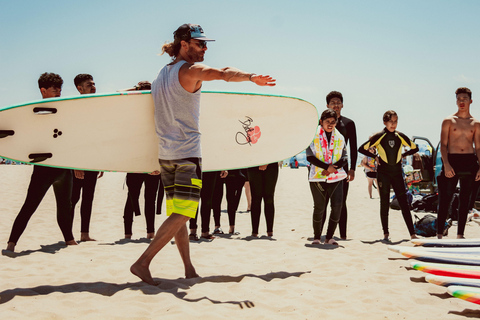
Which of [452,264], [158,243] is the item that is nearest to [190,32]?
[158,243]

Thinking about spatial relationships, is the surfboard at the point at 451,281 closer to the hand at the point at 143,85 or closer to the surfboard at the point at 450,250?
the surfboard at the point at 450,250

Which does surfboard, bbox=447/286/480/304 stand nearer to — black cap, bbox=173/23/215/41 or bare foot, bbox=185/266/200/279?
bare foot, bbox=185/266/200/279

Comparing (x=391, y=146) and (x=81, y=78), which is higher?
(x=81, y=78)

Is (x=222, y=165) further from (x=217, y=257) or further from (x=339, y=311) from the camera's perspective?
(x=339, y=311)

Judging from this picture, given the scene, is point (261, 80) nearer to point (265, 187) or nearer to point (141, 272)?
point (141, 272)

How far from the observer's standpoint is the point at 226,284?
10.9 feet

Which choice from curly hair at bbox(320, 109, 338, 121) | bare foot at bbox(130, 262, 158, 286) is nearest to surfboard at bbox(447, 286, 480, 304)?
bare foot at bbox(130, 262, 158, 286)

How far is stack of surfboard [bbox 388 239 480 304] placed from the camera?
2.88m

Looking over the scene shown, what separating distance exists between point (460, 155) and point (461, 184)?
14.7 inches

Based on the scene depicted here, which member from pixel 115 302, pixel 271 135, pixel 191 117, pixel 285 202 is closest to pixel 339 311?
pixel 115 302

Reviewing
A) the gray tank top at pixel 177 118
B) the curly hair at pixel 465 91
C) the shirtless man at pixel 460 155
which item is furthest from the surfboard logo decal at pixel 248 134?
the curly hair at pixel 465 91

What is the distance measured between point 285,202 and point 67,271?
751cm

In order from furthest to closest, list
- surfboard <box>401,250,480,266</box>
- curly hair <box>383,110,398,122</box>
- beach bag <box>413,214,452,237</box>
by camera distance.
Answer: beach bag <box>413,214,452,237</box> < curly hair <box>383,110,398,122</box> < surfboard <box>401,250,480,266</box>

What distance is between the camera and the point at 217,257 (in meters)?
4.27
